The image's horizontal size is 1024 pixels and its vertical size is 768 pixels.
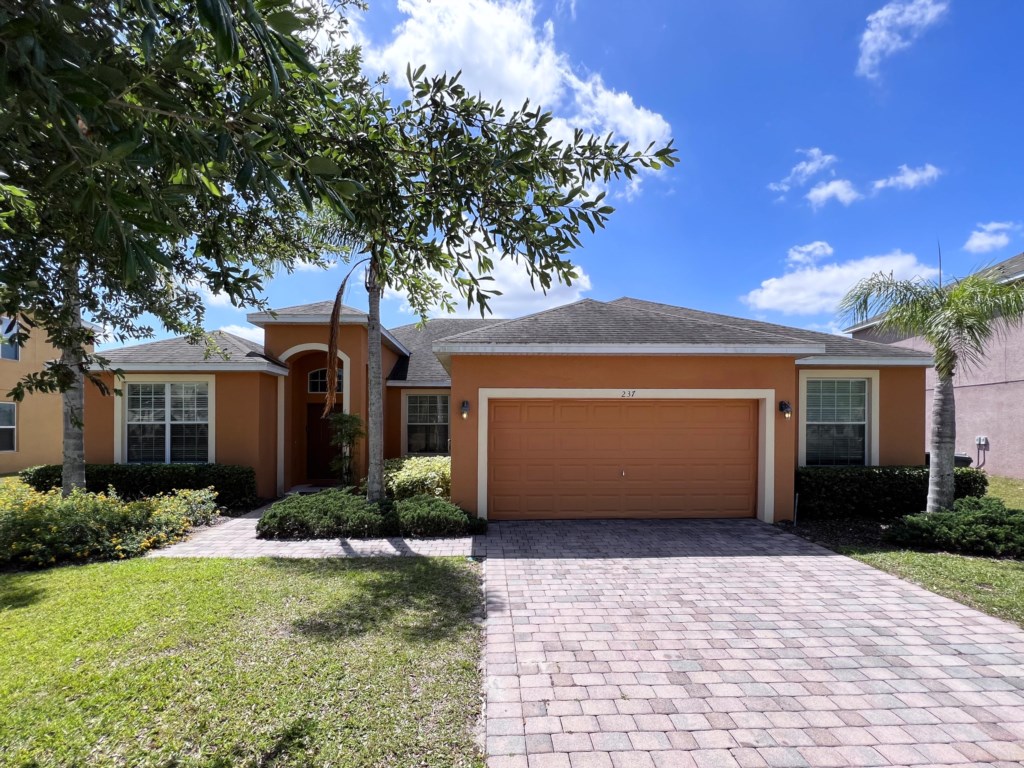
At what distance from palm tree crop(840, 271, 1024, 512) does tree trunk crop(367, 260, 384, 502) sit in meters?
9.50

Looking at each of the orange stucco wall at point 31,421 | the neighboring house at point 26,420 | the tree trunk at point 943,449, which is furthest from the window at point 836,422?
the orange stucco wall at point 31,421

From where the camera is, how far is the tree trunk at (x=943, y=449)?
322 inches

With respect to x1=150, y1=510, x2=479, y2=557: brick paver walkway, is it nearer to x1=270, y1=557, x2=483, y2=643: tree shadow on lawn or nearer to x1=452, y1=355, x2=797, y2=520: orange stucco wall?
x1=270, y1=557, x2=483, y2=643: tree shadow on lawn

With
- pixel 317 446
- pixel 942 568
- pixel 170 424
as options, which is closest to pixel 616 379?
pixel 942 568

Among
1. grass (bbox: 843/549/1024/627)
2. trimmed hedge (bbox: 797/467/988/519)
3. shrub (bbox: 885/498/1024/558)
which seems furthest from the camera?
trimmed hedge (bbox: 797/467/988/519)

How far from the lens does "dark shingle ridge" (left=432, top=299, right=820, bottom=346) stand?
9.03 meters

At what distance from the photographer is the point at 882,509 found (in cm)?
990

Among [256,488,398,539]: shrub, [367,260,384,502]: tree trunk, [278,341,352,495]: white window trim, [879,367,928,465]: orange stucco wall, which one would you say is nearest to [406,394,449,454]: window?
[278,341,352,495]: white window trim

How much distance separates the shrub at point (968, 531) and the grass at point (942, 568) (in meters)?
0.23

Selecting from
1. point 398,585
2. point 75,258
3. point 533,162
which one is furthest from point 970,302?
point 75,258

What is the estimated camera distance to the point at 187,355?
11578 millimetres

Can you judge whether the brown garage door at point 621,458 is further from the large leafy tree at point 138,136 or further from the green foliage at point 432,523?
the large leafy tree at point 138,136

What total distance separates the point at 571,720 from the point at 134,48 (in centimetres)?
582

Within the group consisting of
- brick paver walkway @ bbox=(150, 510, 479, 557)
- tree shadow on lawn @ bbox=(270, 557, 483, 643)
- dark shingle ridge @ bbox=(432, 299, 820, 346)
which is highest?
dark shingle ridge @ bbox=(432, 299, 820, 346)
